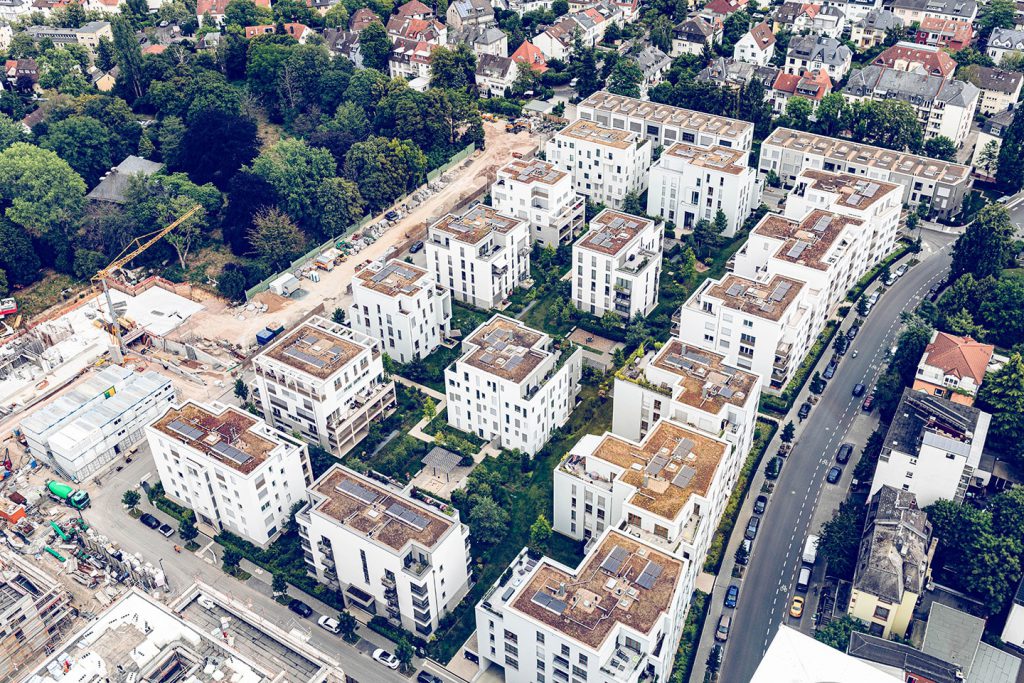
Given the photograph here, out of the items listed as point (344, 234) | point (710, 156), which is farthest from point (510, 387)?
point (710, 156)

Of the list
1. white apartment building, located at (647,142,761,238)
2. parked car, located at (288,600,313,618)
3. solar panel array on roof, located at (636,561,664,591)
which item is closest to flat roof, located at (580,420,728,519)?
solar panel array on roof, located at (636,561,664,591)

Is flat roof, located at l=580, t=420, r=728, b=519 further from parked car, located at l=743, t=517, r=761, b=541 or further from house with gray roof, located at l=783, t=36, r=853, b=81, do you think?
house with gray roof, located at l=783, t=36, r=853, b=81

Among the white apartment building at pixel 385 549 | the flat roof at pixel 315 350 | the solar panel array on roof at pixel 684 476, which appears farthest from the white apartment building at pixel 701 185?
the white apartment building at pixel 385 549

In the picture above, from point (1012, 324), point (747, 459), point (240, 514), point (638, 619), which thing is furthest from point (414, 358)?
point (1012, 324)

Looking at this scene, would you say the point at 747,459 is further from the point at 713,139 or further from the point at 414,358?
the point at 713,139

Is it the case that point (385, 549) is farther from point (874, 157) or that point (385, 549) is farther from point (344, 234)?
point (874, 157)

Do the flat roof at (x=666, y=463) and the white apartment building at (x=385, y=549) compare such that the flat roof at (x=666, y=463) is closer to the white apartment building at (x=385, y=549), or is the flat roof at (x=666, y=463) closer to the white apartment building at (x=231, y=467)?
the white apartment building at (x=385, y=549)
